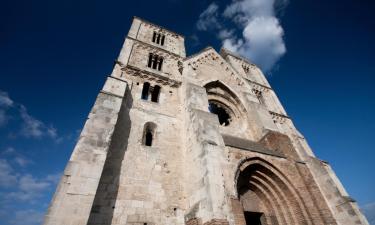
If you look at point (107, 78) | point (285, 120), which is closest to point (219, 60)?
point (285, 120)

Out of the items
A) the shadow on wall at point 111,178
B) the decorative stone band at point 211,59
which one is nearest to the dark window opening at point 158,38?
the decorative stone band at point 211,59

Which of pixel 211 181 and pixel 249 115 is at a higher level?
pixel 249 115

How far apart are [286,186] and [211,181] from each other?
15.3ft

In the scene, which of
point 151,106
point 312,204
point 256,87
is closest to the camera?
point 312,204

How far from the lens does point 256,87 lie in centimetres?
1906

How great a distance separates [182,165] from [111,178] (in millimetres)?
2989

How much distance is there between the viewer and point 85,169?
5.90m

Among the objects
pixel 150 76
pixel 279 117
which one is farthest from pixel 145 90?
pixel 279 117

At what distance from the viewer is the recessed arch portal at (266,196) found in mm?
8445

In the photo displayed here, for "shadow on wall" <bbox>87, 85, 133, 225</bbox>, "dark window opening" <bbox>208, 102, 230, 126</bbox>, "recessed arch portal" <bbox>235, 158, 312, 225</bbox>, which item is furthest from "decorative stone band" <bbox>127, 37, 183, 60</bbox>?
"recessed arch portal" <bbox>235, 158, 312, 225</bbox>

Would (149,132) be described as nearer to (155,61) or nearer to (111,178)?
(111,178)

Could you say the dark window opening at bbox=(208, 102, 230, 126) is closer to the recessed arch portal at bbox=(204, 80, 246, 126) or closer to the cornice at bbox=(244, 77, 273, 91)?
the recessed arch portal at bbox=(204, 80, 246, 126)

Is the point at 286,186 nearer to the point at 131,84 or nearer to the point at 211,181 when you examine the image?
the point at 211,181

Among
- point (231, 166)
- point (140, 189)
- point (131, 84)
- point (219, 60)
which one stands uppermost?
point (219, 60)
